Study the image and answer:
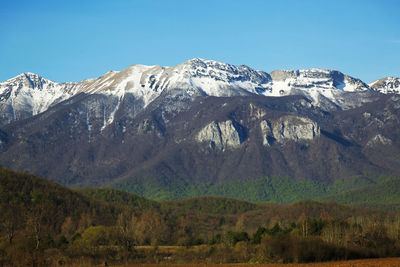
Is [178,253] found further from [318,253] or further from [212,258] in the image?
[318,253]

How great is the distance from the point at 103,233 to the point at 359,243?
79319 millimetres

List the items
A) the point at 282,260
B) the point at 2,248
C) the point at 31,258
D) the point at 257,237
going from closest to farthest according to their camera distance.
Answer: the point at 31,258
the point at 2,248
the point at 282,260
the point at 257,237

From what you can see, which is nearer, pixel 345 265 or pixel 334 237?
pixel 345 265

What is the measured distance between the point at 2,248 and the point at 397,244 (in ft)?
324

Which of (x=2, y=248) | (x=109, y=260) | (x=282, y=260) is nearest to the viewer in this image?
(x=2, y=248)

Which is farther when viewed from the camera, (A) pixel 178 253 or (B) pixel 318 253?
(A) pixel 178 253

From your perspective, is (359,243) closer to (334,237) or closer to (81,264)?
(334,237)

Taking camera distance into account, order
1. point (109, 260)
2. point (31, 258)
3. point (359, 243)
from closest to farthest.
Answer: point (31, 258) < point (109, 260) < point (359, 243)

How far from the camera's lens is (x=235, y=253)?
512 ft

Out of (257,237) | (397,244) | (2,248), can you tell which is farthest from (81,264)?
(397,244)

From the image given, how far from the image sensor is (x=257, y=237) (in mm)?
179250

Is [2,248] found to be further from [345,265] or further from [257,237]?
[257,237]

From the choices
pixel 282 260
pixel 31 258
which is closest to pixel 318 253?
pixel 282 260

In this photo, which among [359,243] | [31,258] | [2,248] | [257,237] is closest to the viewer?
[31,258]
